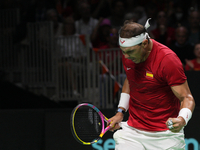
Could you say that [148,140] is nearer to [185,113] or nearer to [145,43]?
[185,113]

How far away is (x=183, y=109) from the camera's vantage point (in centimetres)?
240

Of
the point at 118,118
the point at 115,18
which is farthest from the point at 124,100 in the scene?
the point at 115,18

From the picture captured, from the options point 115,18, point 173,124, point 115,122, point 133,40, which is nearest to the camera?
point 173,124

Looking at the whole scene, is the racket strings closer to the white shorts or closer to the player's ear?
the white shorts

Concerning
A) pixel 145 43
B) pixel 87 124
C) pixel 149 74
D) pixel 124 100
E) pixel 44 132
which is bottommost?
pixel 44 132

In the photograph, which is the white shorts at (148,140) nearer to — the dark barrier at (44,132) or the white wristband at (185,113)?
the white wristband at (185,113)

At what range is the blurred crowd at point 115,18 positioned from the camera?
5629 mm

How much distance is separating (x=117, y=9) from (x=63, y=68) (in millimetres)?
1663

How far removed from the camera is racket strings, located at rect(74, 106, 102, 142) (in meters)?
2.89

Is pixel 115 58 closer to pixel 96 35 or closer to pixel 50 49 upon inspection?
pixel 96 35

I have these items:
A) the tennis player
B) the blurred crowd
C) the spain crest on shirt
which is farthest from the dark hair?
the blurred crowd

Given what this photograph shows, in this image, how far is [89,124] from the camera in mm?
3000

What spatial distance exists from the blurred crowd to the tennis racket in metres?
2.63

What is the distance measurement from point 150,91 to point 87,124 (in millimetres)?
676
